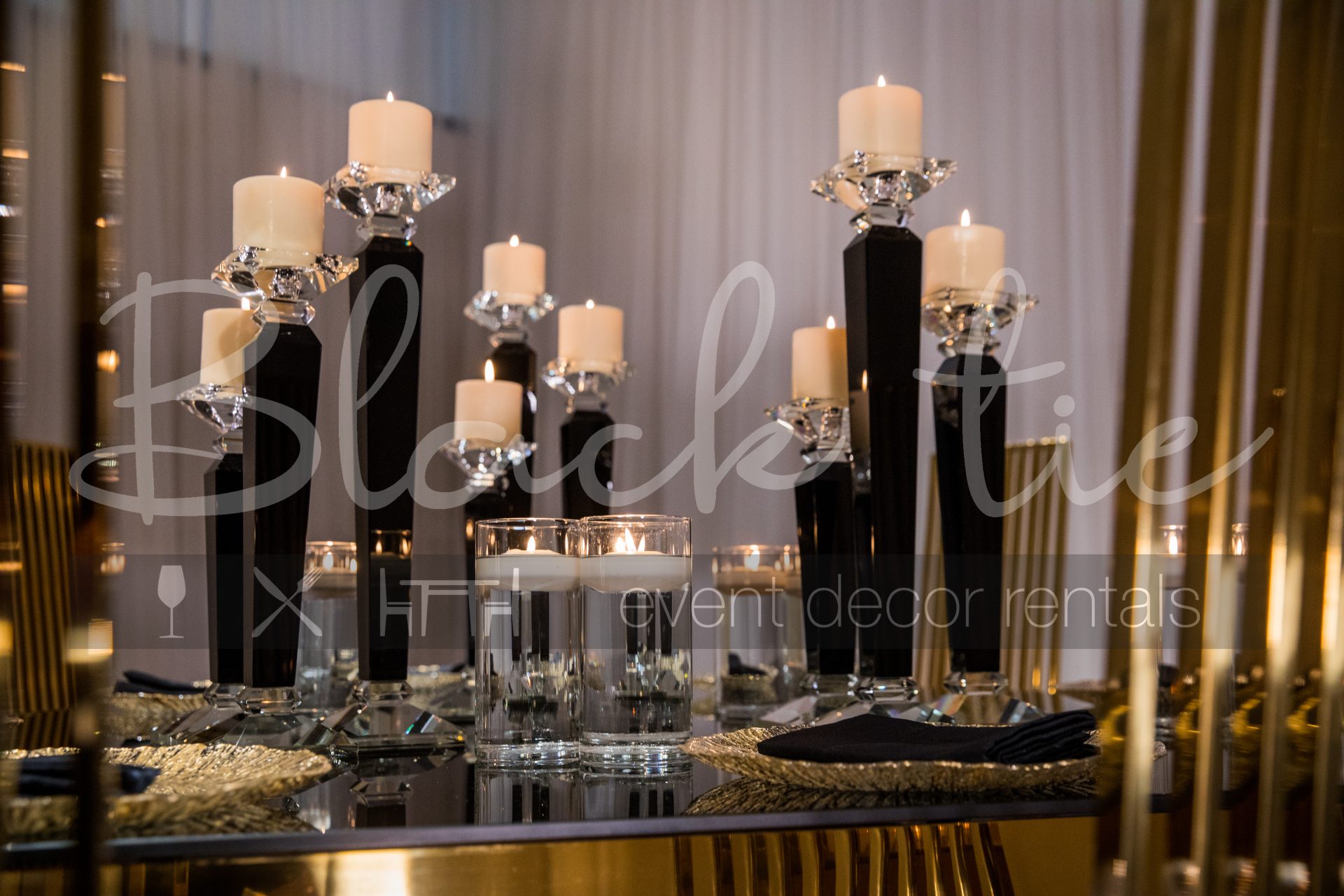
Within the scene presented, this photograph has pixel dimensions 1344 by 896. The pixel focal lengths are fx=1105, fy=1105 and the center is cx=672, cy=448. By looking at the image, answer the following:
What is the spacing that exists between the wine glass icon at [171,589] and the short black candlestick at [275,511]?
1528 millimetres

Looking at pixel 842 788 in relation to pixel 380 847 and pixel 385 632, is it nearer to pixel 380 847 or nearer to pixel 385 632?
pixel 380 847

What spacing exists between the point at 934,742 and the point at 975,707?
281mm

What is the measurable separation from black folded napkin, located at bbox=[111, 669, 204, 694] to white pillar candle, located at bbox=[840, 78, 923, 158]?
0.92 metres

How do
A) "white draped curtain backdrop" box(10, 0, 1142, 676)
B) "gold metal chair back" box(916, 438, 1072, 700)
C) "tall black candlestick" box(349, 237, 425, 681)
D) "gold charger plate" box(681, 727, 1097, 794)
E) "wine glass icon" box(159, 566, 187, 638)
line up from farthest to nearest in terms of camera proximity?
"white draped curtain backdrop" box(10, 0, 1142, 676)
"wine glass icon" box(159, 566, 187, 638)
"gold metal chair back" box(916, 438, 1072, 700)
"tall black candlestick" box(349, 237, 425, 681)
"gold charger plate" box(681, 727, 1097, 794)

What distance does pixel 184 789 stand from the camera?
2.21 feet

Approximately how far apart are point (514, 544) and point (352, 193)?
0.43m

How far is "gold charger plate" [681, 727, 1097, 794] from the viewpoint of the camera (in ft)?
2.18

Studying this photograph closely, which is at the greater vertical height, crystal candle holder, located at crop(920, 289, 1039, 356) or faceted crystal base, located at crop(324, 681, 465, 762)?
crystal candle holder, located at crop(920, 289, 1039, 356)

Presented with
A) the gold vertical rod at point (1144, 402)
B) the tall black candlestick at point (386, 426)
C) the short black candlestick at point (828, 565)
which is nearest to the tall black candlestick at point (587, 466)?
the short black candlestick at point (828, 565)

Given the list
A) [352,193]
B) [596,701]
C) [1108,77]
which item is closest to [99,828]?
[596,701]

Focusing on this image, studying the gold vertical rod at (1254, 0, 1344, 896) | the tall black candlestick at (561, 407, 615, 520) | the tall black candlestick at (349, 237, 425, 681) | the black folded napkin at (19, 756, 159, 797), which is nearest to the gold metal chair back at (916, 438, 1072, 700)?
the tall black candlestick at (561, 407, 615, 520)

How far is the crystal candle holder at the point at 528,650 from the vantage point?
32.6 inches

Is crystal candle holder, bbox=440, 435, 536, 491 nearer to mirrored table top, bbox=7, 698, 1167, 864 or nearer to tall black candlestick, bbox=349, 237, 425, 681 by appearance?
tall black candlestick, bbox=349, 237, 425, 681

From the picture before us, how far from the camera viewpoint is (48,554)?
64.0 inches
